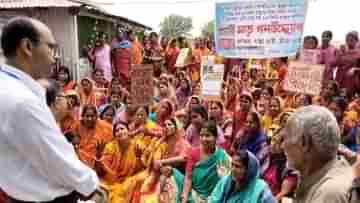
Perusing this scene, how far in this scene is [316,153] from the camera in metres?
1.66

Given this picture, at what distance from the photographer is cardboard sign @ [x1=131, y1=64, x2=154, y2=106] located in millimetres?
5230

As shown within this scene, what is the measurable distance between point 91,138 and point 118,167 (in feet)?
1.80


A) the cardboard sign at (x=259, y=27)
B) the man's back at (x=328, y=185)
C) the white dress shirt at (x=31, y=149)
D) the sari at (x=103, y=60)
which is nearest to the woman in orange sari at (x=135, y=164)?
the cardboard sign at (x=259, y=27)

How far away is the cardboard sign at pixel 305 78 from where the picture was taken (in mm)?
4723

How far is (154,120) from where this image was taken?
533 centimetres

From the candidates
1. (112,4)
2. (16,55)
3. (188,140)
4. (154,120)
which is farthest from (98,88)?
(112,4)

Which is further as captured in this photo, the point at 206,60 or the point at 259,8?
the point at 206,60

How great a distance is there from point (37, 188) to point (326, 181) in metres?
1.01

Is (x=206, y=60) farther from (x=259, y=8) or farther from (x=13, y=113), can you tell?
(x=13, y=113)

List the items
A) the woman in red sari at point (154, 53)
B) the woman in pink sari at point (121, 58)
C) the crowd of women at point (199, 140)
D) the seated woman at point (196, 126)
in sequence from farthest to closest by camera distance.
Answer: the woman in red sari at point (154, 53) < the woman in pink sari at point (121, 58) < the seated woman at point (196, 126) < the crowd of women at point (199, 140)

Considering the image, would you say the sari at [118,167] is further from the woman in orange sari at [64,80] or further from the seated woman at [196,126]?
the woman in orange sari at [64,80]

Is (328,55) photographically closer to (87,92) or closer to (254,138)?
(254,138)

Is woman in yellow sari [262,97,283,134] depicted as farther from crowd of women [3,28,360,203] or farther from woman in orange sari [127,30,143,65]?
woman in orange sari [127,30,143,65]

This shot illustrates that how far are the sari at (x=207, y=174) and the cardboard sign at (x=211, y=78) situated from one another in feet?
4.68
